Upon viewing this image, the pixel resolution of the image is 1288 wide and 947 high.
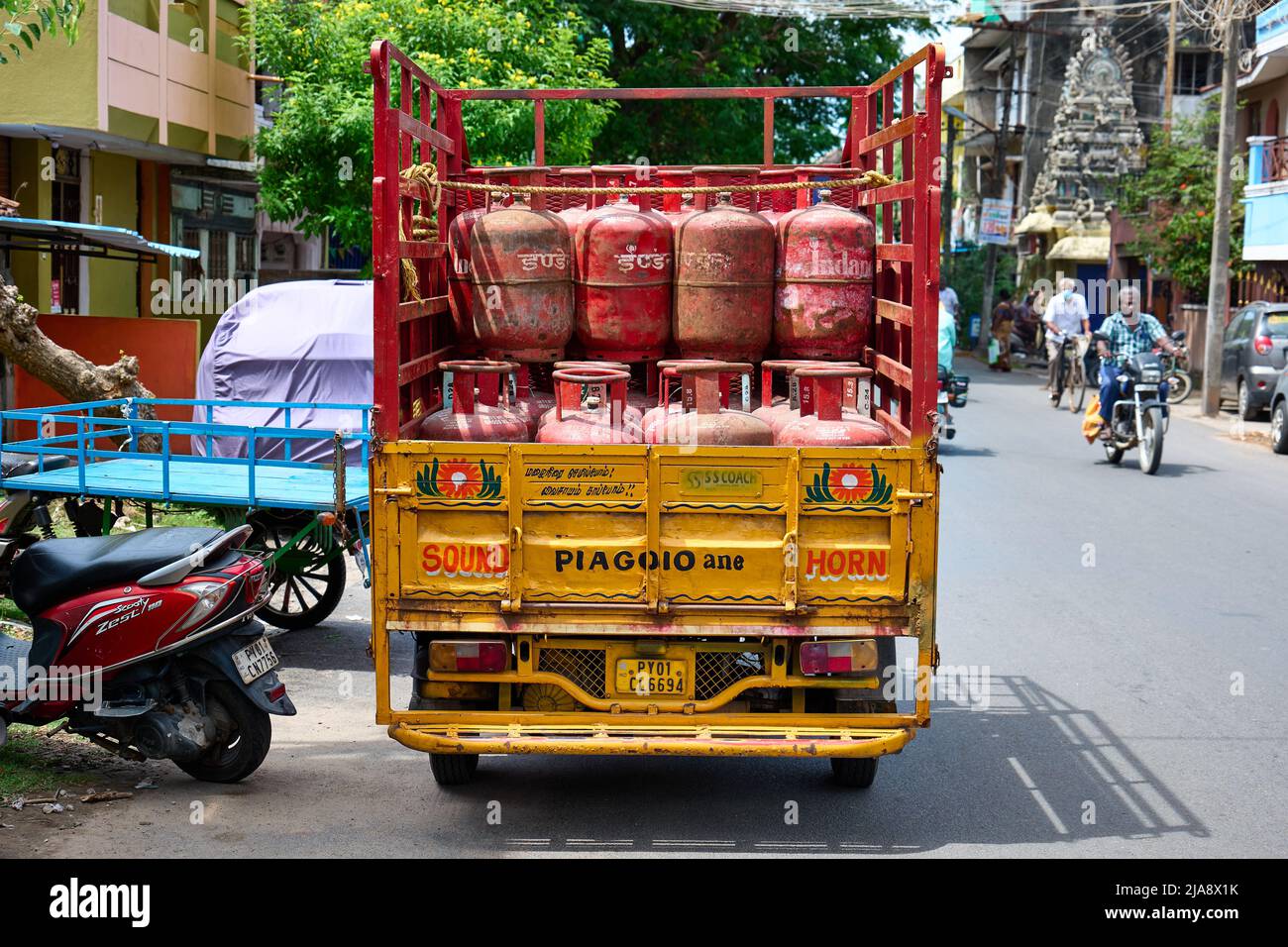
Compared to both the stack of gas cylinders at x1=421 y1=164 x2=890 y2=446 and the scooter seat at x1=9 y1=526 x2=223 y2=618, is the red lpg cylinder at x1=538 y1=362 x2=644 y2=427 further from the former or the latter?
the scooter seat at x1=9 y1=526 x2=223 y2=618

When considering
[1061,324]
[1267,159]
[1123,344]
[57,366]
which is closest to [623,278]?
[57,366]

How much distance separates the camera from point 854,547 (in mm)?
5426

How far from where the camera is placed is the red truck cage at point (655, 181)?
5445 millimetres

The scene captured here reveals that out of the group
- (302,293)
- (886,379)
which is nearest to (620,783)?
(886,379)

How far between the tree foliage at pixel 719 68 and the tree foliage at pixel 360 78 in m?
6.52

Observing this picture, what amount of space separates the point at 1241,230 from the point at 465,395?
27.4 meters

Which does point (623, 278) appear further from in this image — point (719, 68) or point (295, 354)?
point (719, 68)

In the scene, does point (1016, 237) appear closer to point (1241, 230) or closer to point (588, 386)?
point (1241, 230)

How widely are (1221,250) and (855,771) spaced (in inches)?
784

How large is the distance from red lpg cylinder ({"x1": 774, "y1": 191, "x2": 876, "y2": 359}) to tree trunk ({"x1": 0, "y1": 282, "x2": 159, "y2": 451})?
6.75m

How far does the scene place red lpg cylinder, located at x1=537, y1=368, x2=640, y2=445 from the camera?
5.72 meters

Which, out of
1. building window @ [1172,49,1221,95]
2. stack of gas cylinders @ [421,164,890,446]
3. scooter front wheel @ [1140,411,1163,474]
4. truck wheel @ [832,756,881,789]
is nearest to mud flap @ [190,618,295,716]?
stack of gas cylinders @ [421,164,890,446]

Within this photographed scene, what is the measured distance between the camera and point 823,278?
6.56 metres

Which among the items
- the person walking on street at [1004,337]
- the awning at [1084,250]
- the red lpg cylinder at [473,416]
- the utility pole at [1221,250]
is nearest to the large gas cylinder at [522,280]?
the red lpg cylinder at [473,416]
